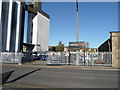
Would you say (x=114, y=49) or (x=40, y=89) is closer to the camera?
(x=40, y=89)

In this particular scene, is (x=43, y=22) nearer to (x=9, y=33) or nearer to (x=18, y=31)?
(x=18, y=31)

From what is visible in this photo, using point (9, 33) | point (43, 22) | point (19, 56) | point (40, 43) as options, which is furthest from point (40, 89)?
point (43, 22)

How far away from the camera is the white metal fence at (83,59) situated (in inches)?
859

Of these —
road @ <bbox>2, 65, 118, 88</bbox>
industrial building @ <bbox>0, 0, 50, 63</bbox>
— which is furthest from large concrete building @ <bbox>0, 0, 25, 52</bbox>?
road @ <bbox>2, 65, 118, 88</bbox>

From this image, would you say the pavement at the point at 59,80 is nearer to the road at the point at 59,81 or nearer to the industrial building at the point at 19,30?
the road at the point at 59,81

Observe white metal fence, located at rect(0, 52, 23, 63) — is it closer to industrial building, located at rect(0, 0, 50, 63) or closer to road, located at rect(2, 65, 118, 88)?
industrial building, located at rect(0, 0, 50, 63)

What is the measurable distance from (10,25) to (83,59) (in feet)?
99.5

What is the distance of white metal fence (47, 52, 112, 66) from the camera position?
21828 mm

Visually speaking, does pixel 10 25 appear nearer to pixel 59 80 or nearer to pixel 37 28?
pixel 37 28

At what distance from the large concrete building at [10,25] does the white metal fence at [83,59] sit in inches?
945

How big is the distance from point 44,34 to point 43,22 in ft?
19.0

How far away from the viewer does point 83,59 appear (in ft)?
75.9

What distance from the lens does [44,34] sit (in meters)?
71.3

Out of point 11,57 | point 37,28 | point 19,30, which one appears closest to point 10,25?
point 19,30
